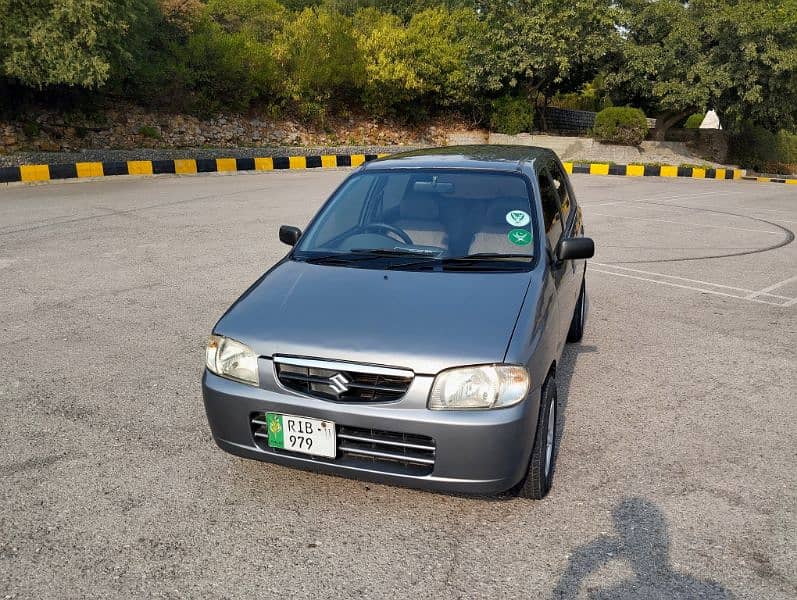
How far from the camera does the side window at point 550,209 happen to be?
169 inches

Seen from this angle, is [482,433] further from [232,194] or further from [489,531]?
[232,194]

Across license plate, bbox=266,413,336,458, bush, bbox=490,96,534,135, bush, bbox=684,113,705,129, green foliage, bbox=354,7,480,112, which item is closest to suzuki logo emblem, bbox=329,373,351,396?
license plate, bbox=266,413,336,458

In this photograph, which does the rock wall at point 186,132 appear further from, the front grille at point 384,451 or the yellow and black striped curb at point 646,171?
the front grille at point 384,451

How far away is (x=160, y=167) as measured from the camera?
19.1 meters

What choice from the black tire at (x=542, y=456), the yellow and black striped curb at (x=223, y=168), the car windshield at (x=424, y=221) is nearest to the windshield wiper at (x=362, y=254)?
the car windshield at (x=424, y=221)

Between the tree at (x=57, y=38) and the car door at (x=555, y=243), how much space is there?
1444 cm

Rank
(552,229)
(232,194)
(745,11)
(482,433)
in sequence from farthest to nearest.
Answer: (745,11)
(232,194)
(552,229)
(482,433)

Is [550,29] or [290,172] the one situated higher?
[550,29]

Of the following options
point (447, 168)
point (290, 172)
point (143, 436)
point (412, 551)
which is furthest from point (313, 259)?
point (290, 172)

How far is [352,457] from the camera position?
3.11 metres

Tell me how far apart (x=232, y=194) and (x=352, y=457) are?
41.8 feet

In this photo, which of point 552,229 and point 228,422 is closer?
point 228,422

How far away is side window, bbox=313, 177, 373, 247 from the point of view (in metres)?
4.33

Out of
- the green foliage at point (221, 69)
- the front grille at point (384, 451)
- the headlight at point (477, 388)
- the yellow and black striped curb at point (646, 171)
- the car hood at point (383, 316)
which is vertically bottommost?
the yellow and black striped curb at point (646, 171)
